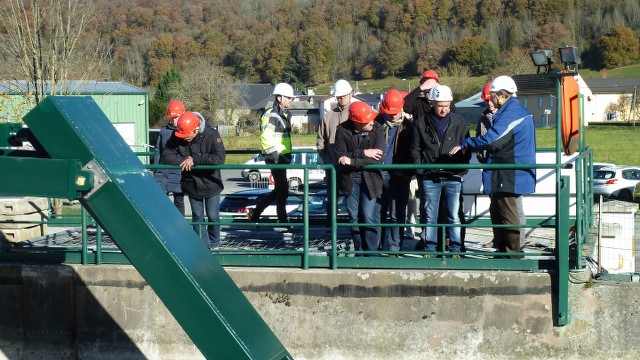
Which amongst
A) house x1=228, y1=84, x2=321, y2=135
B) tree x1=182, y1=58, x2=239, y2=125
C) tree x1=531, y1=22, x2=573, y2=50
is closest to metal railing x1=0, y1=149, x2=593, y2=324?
house x1=228, y1=84, x2=321, y2=135

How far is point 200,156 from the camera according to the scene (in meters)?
9.77

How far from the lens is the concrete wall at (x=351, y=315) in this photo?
27.1ft

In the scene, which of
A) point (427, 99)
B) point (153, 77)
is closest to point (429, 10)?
point (153, 77)

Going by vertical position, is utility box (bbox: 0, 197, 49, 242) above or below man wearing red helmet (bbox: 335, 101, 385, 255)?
below

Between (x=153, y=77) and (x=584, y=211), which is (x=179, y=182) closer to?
(x=584, y=211)

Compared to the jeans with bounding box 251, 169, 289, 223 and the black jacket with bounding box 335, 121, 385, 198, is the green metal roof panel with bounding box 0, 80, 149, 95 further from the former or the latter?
the black jacket with bounding box 335, 121, 385, 198

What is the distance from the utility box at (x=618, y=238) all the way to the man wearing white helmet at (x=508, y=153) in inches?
65.6

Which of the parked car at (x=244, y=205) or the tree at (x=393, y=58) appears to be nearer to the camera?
the parked car at (x=244, y=205)

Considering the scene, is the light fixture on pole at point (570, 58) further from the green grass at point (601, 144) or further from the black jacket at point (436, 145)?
the green grass at point (601, 144)

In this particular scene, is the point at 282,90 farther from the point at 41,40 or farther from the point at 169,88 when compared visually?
the point at 169,88

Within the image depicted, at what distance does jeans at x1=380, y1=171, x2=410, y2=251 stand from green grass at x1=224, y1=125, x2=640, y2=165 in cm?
3408

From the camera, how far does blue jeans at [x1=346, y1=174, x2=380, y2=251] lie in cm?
934

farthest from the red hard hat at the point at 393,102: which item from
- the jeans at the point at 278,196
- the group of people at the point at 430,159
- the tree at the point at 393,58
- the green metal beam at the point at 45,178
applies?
the tree at the point at 393,58

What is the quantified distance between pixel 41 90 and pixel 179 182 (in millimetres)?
16530
